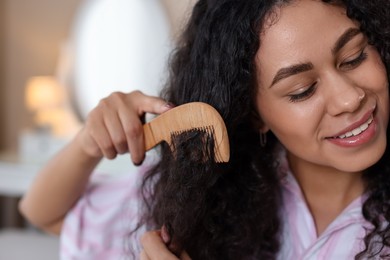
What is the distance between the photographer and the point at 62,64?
2.28 m

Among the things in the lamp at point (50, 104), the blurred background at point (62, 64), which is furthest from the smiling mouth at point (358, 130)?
the lamp at point (50, 104)

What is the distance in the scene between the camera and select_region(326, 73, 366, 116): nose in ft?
2.14

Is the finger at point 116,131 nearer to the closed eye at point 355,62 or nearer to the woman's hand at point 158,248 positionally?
the woman's hand at point 158,248

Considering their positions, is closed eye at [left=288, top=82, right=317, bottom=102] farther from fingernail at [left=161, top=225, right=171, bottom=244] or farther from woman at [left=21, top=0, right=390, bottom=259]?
fingernail at [left=161, top=225, right=171, bottom=244]

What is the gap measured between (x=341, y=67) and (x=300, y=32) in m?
0.07

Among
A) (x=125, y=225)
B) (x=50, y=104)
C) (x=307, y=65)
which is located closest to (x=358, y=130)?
(x=307, y=65)

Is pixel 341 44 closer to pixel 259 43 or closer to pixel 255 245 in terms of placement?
pixel 259 43

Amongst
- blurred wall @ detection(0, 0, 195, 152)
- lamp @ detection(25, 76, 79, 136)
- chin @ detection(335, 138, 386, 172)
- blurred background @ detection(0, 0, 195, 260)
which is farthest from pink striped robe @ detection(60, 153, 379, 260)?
blurred wall @ detection(0, 0, 195, 152)

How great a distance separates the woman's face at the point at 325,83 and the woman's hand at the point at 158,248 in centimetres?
22

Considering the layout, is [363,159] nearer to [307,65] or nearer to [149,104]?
[307,65]

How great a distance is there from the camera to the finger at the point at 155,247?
27.6 inches

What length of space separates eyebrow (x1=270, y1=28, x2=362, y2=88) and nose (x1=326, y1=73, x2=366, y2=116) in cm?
3

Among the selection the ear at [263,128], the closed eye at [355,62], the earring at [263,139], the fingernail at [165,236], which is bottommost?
the fingernail at [165,236]

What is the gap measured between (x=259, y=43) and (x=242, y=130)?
169mm
